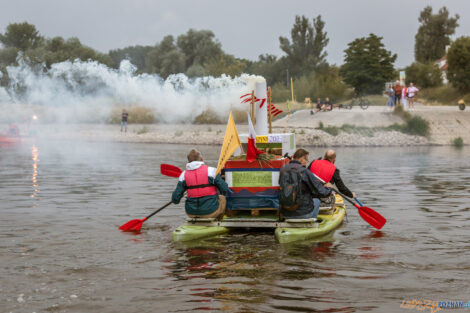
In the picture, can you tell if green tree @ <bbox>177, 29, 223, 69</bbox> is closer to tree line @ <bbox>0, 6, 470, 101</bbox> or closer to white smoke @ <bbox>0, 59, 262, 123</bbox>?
tree line @ <bbox>0, 6, 470, 101</bbox>

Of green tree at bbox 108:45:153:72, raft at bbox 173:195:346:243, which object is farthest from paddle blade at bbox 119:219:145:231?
green tree at bbox 108:45:153:72

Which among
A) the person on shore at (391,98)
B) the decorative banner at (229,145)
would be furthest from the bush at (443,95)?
the decorative banner at (229,145)

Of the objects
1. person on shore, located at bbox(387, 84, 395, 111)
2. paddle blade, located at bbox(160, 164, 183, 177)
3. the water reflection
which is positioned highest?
person on shore, located at bbox(387, 84, 395, 111)

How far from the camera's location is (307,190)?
35.8ft

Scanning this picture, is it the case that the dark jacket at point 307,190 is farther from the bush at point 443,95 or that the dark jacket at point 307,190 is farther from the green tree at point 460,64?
the green tree at point 460,64

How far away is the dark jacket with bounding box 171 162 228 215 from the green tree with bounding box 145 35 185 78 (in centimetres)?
6393

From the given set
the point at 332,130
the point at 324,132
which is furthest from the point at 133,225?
the point at 332,130

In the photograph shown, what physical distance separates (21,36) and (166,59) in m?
21.8

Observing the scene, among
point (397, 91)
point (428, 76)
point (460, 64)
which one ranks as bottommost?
point (397, 91)

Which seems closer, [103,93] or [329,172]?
[329,172]

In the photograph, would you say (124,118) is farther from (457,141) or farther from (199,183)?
(199,183)

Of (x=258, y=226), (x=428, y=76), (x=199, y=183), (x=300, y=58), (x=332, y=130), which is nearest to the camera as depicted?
(x=199, y=183)

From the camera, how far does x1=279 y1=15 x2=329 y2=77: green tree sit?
236 feet

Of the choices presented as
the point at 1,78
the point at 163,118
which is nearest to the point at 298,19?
the point at 163,118
